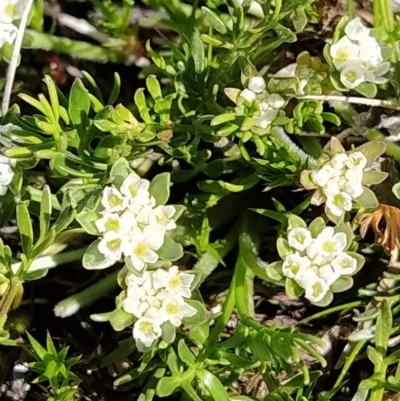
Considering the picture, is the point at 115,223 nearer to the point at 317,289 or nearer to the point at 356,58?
the point at 317,289

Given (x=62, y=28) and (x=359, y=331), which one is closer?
(x=359, y=331)

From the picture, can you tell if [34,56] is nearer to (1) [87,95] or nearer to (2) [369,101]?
(1) [87,95]

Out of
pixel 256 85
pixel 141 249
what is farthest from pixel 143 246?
pixel 256 85

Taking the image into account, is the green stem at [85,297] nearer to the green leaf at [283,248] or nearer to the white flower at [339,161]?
the green leaf at [283,248]

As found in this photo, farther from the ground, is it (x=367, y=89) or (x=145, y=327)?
(x=367, y=89)

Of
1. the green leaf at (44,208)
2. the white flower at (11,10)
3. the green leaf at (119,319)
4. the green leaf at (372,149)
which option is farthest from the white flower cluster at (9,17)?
the green leaf at (372,149)

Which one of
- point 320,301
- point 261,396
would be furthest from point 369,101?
point 261,396
